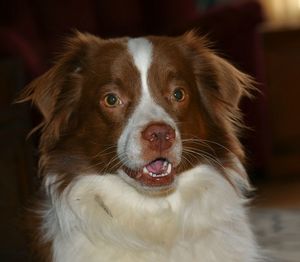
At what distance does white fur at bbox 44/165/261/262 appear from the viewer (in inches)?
115

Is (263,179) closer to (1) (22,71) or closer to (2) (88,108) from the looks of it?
(1) (22,71)

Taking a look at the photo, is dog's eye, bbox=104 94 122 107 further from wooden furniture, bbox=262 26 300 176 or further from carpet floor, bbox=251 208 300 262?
wooden furniture, bbox=262 26 300 176

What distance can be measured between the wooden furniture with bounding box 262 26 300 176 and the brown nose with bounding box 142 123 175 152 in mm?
3500

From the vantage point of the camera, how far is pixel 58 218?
2979mm

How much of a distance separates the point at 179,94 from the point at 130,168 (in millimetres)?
370

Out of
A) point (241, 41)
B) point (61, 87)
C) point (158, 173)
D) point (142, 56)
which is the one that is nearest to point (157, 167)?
point (158, 173)

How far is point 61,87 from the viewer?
3.08 meters

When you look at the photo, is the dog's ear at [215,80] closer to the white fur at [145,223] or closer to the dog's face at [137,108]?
the dog's face at [137,108]

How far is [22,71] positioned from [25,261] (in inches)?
48.8

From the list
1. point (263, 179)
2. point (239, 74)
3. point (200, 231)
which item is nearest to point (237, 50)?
point (263, 179)

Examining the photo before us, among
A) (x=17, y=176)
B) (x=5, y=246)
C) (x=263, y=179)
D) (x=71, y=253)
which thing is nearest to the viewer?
(x=71, y=253)

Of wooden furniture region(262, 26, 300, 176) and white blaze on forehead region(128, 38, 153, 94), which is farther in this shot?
wooden furniture region(262, 26, 300, 176)

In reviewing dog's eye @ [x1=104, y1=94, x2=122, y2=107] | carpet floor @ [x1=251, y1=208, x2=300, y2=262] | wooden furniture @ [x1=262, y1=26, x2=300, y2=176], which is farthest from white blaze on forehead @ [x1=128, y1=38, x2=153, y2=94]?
wooden furniture @ [x1=262, y1=26, x2=300, y2=176]

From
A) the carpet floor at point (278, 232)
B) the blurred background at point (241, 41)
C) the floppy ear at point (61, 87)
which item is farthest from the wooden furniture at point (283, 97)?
the floppy ear at point (61, 87)
